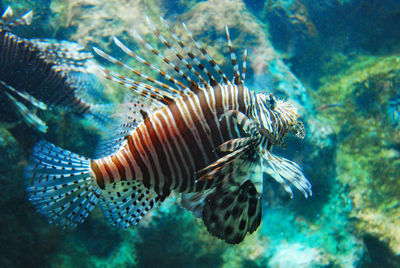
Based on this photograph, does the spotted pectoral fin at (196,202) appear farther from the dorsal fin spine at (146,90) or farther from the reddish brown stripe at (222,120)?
the dorsal fin spine at (146,90)

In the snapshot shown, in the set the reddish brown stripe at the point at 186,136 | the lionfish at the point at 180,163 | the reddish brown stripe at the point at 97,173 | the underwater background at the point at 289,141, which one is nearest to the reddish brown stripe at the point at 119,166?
the lionfish at the point at 180,163

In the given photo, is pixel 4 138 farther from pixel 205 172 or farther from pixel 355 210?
pixel 355 210

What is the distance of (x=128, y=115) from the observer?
189 centimetres

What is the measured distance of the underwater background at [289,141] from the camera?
3.58 meters

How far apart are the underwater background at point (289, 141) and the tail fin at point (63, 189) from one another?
181 centimetres

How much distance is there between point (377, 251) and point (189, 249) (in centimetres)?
391

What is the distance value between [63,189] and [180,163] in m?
0.88

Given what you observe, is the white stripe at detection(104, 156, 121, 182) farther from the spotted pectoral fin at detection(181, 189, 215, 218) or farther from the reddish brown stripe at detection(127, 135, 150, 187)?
the spotted pectoral fin at detection(181, 189, 215, 218)

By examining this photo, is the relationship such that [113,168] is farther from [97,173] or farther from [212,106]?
[212,106]

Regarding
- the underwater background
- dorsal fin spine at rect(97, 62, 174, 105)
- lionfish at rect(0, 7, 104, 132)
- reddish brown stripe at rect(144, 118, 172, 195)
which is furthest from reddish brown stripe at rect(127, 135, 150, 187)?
the underwater background

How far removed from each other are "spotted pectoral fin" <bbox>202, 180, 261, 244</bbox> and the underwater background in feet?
7.03

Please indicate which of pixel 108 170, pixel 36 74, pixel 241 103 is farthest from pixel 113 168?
pixel 36 74

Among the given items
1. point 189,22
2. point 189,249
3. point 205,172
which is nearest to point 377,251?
point 189,249

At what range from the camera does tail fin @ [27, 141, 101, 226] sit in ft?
5.88
